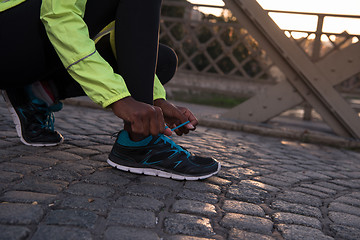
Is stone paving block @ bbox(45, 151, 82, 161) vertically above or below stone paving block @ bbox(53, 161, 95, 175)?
below

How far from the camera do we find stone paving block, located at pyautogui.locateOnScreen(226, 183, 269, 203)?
1.49m

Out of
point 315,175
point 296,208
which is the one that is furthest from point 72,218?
point 315,175

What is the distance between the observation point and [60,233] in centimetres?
101

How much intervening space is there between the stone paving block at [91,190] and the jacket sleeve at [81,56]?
1.00 ft

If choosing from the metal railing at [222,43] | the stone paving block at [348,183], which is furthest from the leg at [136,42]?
the metal railing at [222,43]

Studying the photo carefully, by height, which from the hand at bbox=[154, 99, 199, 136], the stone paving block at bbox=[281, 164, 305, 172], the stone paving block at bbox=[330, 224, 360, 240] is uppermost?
the hand at bbox=[154, 99, 199, 136]

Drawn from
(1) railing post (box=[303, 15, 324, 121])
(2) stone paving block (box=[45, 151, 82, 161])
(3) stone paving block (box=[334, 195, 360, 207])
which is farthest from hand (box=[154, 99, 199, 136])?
(1) railing post (box=[303, 15, 324, 121])

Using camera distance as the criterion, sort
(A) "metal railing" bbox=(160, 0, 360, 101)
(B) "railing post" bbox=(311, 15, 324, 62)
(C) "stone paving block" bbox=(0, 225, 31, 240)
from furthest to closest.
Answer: (A) "metal railing" bbox=(160, 0, 360, 101) < (B) "railing post" bbox=(311, 15, 324, 62) < (C) "stone paving block" bbox=(0, 225, 31, 240)

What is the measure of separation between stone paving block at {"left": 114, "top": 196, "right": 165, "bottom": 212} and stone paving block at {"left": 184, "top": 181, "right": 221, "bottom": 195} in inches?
8.8

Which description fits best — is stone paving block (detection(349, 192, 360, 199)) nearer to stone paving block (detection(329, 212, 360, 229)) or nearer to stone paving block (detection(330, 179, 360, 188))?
stone paving block (detection(330, 179, 360, 188))

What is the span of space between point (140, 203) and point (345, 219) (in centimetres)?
71

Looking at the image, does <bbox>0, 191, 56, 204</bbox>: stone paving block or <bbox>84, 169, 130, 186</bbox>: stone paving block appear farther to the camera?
<bbox>84, 169, 130, 186</bbox>: stone paving block

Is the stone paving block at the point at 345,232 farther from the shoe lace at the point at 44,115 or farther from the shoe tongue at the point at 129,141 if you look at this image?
the shoe lace at the point at 44,115

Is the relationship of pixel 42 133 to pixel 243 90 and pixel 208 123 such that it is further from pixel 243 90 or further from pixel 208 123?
pixel 243 90
